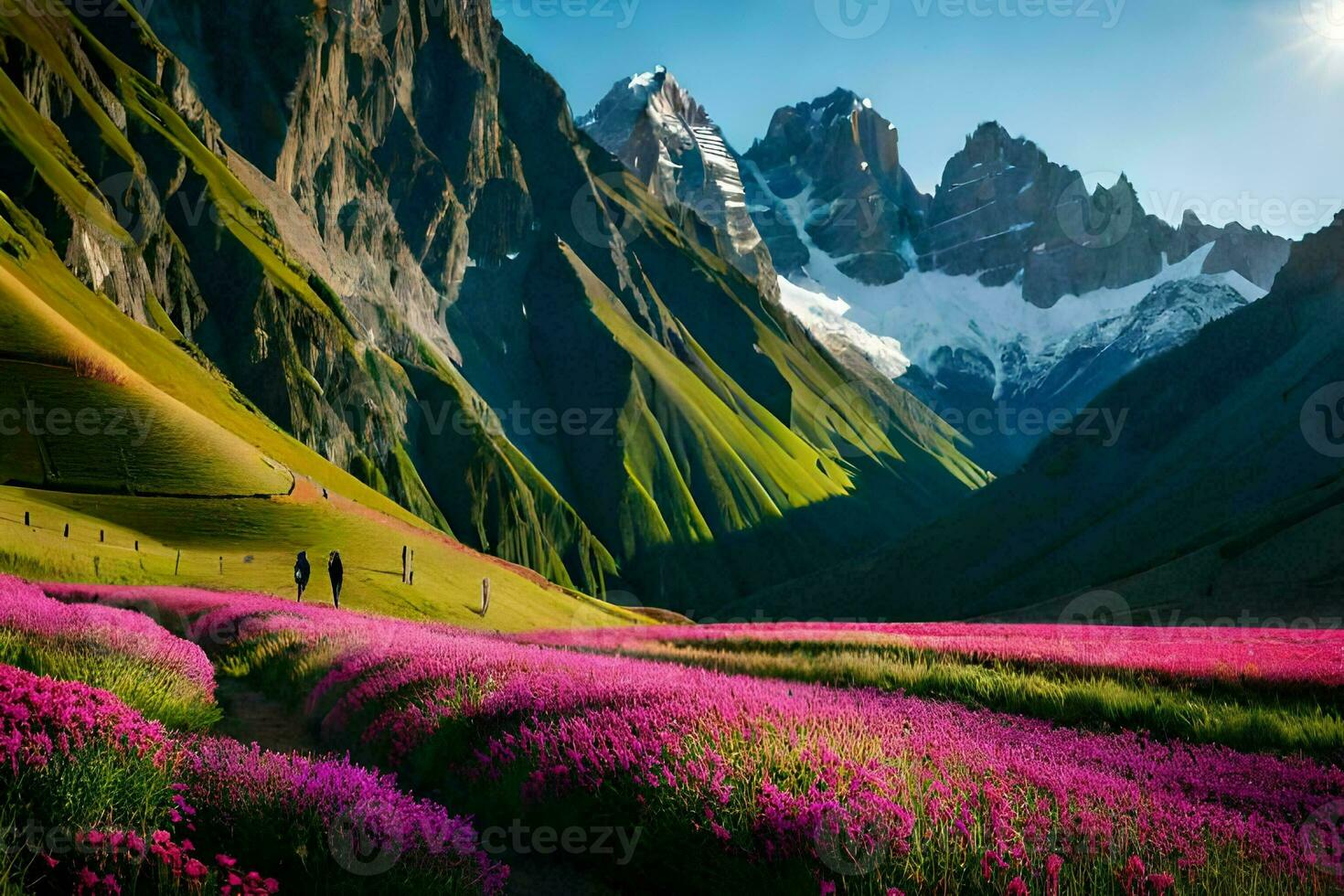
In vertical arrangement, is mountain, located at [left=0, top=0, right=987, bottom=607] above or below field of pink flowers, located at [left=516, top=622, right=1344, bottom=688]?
above

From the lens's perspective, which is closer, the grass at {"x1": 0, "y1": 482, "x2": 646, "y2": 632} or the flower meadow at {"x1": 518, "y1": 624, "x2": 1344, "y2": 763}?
the flower meadow at {"x1": 518, "y1": 624, "x2": 1344, "y2": 763}

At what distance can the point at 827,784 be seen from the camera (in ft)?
20.1

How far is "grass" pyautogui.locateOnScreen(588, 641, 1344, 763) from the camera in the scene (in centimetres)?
958

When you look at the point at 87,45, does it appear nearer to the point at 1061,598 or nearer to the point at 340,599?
the point at 340,599

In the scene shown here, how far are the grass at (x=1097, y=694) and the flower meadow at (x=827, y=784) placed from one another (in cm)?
107

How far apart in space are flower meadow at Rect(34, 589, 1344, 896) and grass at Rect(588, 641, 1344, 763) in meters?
1.07

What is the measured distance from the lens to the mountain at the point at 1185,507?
196 ft

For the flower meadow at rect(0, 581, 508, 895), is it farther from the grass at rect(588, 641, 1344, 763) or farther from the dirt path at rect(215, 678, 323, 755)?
the grass at rect(588, 641, 1344, 763)

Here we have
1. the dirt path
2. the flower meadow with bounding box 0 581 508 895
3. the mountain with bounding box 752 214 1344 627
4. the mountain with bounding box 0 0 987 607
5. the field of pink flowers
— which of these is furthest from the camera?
the mountain with bounding box 0 0 987 607

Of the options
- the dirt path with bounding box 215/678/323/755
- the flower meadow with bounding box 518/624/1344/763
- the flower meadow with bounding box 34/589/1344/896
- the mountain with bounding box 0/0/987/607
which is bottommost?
the dirt path with bounding box 215/678/323/755

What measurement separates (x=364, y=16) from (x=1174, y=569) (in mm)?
198162

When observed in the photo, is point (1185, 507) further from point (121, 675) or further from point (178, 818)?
point (178, 818)

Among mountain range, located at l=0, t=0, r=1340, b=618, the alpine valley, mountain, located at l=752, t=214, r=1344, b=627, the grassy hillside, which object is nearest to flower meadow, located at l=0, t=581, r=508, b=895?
the alpine valley

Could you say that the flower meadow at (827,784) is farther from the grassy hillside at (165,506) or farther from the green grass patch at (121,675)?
the grassy hillside at (165,506)
